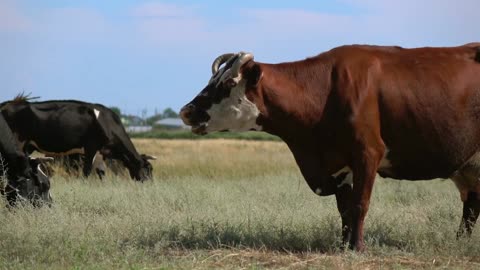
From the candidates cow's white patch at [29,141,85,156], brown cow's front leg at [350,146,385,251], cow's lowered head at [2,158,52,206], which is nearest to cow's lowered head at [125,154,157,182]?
cow's white patch at [29,141,85,156]

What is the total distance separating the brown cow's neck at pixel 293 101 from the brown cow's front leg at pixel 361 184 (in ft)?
1.89

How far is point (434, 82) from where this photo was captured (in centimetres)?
877

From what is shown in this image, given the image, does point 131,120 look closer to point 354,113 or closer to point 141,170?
point 141,170

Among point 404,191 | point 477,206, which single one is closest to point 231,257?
point 477,206

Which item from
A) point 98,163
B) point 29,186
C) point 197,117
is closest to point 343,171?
point 197,117

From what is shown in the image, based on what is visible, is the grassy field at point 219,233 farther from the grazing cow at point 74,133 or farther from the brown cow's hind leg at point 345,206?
the grazing cow at point 74,133

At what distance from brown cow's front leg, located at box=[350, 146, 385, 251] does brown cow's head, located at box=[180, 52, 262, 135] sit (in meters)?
1.08

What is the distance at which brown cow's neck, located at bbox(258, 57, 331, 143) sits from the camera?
8594mm

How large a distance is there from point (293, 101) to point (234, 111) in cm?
57

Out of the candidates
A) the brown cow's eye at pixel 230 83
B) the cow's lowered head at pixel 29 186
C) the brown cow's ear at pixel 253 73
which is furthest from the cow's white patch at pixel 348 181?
the cow's lowered head at pixel 29 186

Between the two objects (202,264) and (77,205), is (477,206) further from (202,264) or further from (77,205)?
(77,205)

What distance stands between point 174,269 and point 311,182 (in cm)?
Answer: 181

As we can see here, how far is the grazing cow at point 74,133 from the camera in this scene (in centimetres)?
2142

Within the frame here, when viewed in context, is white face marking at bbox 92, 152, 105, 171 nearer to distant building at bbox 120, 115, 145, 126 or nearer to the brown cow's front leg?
the brown cow's front leg
